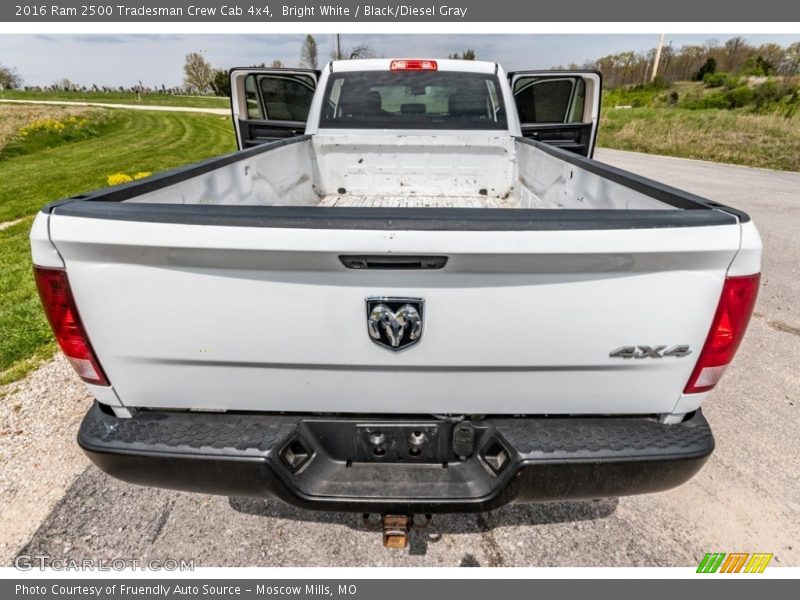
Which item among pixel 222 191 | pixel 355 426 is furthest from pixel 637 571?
pixel 222 191

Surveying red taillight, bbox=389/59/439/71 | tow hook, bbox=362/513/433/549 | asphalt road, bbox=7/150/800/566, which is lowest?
asphalt road, bbox=7/150/800/566

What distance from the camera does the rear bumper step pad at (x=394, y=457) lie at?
158cm

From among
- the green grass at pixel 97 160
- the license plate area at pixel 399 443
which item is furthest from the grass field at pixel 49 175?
the license plate area at pixel 399 443

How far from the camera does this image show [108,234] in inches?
53.1

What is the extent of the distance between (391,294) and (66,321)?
3.53 ft

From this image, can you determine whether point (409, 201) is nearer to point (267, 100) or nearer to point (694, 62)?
point (267, 100)

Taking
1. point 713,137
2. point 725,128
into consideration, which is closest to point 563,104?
point 713,137

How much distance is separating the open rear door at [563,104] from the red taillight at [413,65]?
3.03 ft

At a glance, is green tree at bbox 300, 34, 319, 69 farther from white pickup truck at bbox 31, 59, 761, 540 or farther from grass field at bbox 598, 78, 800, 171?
white pickup truck at bbox 31, 59, 761, 540

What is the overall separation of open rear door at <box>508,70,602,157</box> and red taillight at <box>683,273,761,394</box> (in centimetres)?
382

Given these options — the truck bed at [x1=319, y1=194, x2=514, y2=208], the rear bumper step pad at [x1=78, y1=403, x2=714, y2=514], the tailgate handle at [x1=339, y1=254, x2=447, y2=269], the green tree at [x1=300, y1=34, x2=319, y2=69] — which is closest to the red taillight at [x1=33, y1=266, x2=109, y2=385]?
the rear bumper step pad at [x1=78, y1=403, x2=714, y2=514]

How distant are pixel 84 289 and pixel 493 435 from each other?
1.42 meters

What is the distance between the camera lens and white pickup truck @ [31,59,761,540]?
1.35 m

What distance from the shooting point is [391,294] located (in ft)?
4.69
